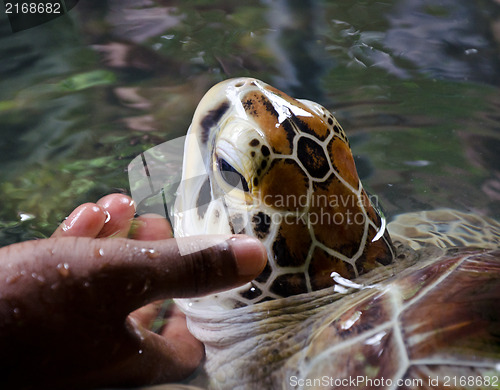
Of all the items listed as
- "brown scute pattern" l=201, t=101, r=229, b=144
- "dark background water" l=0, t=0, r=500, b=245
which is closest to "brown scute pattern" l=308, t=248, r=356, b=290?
"brown scute pattern" l=201, t=101, r=229, b=144

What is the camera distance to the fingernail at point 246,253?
1.77 feet

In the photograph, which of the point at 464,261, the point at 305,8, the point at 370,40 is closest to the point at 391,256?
the point at 464,261

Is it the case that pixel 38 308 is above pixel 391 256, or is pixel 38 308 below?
above

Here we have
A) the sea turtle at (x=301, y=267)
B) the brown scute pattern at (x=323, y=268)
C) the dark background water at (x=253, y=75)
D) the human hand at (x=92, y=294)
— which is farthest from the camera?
the dark background water at (x=253, y=75)

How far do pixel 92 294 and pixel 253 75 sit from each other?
1137 mm

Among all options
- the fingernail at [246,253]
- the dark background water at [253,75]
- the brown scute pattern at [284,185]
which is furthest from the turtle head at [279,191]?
the dark background water at [253,75]

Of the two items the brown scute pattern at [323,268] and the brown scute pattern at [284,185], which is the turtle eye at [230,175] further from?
the brown scute pattern at [323,268]

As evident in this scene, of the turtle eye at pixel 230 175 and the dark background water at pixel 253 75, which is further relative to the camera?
the dark background water at pixel 253 75

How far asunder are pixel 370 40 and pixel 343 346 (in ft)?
4.28

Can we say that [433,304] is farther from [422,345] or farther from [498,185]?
[498,185]

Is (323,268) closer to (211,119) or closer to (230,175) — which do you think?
(230,175)

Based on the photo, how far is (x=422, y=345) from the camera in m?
0.55

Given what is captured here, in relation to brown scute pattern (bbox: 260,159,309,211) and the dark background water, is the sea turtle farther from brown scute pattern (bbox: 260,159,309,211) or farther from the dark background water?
the dark background water

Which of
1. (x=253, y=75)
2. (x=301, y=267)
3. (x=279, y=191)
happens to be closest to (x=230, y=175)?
(x=279, y=191)
